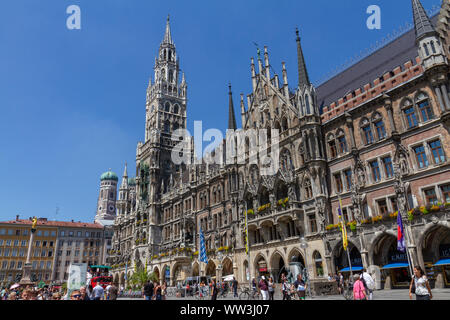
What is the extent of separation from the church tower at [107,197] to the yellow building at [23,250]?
45.3 metres

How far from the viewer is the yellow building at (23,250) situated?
87.8m

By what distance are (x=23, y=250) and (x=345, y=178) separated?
301 ft

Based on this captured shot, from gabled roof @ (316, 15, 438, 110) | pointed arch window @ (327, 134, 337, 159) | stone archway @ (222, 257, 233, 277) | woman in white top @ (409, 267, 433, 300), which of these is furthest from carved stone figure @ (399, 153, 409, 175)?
stone archway @ (222, 257, 233, 277)

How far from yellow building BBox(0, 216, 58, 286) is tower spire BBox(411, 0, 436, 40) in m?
97.5

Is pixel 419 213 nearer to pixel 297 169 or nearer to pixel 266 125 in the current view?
pixel 297 169

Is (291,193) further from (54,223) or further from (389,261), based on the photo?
(54,223)

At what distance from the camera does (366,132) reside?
31.2 meters

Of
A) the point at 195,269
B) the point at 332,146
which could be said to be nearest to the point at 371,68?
the point at 332,146

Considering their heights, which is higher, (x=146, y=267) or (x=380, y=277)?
(x=146, y=267)

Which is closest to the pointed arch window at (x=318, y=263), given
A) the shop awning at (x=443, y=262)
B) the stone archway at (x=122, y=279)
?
the shop awning at (x=443, y=262)

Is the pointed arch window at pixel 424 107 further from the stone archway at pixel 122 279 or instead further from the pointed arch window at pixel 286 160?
the stone archway at pixel 122 279

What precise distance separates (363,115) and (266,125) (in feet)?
43.2

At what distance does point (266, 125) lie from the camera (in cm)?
4209
